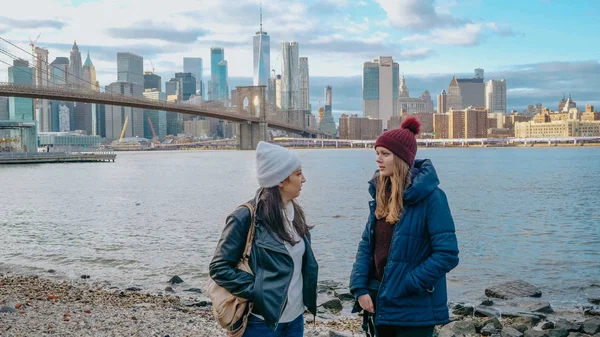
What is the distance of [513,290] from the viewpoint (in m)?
8.16

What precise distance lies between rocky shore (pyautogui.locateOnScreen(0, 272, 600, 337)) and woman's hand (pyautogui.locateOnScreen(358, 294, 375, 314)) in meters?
2.38

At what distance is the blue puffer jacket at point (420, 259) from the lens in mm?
2639

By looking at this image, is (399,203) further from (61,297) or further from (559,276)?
(559,276)

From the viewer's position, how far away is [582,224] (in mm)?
16625

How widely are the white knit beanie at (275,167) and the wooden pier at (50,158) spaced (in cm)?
5790

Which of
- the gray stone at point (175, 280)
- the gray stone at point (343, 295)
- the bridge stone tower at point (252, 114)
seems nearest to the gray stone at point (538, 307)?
the gray stone at point (343, 295)

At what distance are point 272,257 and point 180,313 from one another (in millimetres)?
3956

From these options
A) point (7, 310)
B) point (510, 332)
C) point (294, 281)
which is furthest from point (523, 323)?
point (7, 310)

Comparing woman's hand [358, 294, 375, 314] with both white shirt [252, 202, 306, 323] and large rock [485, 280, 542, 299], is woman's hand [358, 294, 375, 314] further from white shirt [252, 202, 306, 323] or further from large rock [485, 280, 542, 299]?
large rock [485, 280, 542, 299]

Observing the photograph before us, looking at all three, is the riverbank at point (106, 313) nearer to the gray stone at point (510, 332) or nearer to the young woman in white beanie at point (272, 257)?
the gray stone at point (510, 332)

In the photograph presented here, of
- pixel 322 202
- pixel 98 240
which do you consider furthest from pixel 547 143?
pixel 98 240

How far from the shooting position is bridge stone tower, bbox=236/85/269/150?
73.1 metres

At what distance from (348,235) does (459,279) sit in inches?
200

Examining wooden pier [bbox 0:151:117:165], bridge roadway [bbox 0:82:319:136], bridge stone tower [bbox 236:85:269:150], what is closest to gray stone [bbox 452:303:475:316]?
bridge roadway [bbox 0:82:319:136]
